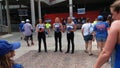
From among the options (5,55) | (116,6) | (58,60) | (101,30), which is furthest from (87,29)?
(5,55)

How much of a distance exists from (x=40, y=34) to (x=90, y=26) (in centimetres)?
285

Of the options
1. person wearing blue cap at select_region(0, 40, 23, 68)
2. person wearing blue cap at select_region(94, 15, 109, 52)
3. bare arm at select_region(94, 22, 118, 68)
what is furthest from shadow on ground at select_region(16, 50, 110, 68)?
person wearing blue cap at select_region(0, 40, 23, 68)

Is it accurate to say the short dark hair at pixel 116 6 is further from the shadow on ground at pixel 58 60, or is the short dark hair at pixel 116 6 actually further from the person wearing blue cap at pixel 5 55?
the shadow on ground at pixel 58 60

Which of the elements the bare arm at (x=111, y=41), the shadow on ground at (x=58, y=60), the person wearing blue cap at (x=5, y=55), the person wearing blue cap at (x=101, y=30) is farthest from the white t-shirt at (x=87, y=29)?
the person wearing blue cap at (x=5, y=55)

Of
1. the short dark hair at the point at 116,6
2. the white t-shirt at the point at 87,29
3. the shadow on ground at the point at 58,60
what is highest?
the short dark hair at the point at 116,6

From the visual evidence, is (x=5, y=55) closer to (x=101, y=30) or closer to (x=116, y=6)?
(x=116, y=6)

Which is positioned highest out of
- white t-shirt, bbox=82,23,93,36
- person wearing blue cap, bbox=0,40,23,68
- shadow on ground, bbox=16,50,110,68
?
person wearing blue cap, bbox=0,40,23,68

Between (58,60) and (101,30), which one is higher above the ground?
(101,30)

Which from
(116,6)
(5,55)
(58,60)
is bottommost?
(58,60)

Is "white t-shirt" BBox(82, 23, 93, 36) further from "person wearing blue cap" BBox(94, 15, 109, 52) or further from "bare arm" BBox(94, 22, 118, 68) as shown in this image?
"bare arm" BBox(94, 22, 118, 68)

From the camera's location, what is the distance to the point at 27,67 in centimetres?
1102

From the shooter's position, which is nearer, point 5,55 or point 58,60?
point 5,55

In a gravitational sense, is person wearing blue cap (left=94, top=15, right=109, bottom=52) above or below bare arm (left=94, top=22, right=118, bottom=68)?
below

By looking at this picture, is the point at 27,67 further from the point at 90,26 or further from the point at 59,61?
the point at 90,26
